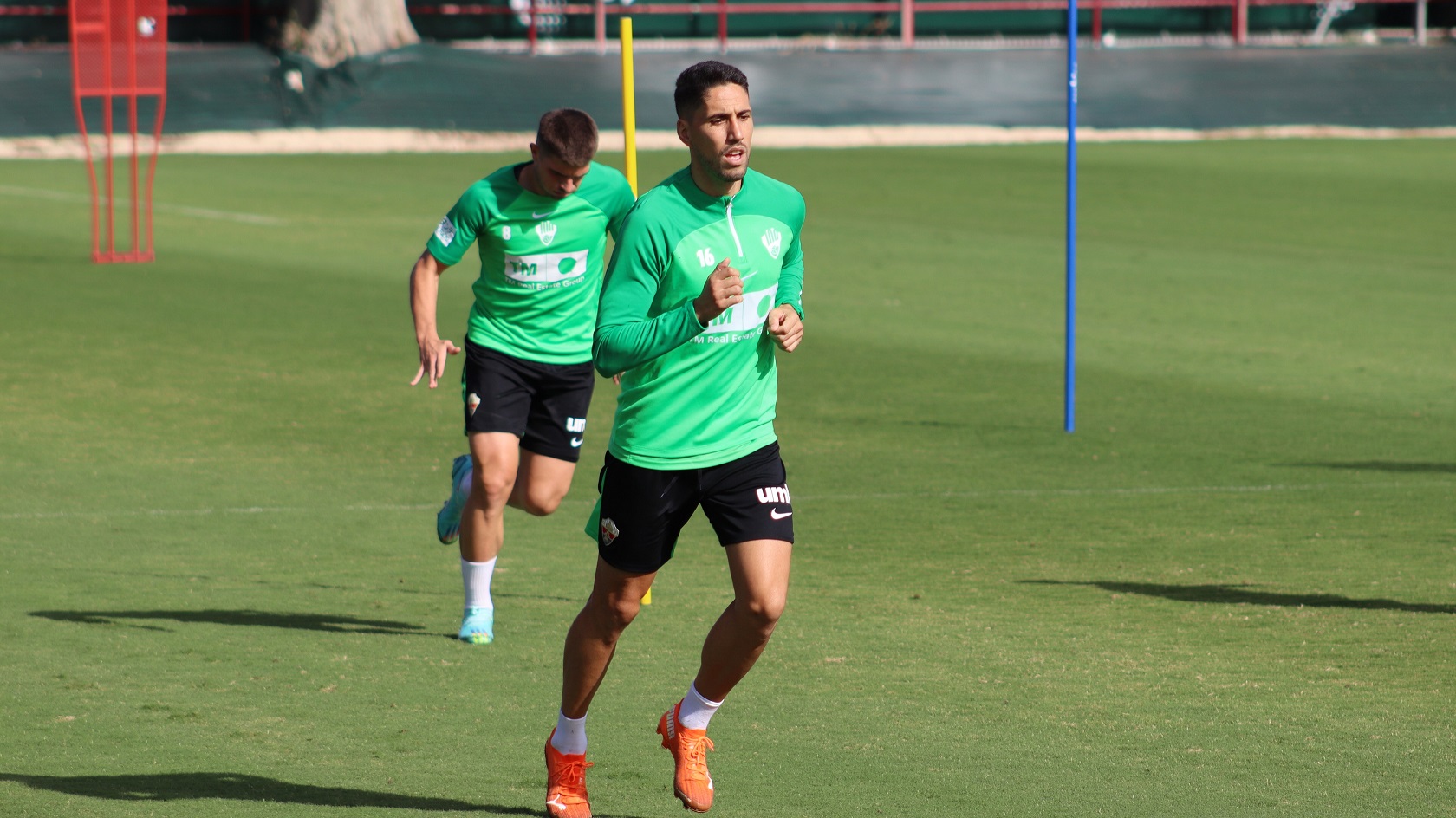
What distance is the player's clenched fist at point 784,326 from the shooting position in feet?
17.7

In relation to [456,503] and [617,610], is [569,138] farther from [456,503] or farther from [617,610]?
[617,610]

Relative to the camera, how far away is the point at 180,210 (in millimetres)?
25922

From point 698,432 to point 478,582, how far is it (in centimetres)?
248

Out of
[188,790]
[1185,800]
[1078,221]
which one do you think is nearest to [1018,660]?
[1185,800]

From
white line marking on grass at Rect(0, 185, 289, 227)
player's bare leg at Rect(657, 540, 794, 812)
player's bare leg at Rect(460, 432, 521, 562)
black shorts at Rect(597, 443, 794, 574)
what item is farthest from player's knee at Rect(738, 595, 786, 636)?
white line marking on grass at Rect(0, 185, 289, 227)

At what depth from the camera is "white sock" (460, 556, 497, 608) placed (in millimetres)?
7875

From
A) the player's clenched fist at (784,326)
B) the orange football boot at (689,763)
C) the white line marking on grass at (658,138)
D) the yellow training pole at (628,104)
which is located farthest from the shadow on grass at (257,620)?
the white line marking on grass at (658,138)

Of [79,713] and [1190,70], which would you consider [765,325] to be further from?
[1190,70]

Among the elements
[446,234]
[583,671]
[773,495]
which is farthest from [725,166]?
[446,234]

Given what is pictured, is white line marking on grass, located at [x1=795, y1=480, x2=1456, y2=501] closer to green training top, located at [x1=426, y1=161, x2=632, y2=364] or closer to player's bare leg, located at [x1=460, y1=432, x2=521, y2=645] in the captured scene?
green training top, located at [x1=426, y1=161, x2=632, y2=364]

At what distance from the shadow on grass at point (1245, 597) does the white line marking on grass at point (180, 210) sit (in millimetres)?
17683

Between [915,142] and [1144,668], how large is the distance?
27.7m

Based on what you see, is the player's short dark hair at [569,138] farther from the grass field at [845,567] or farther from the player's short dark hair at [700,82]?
the player's short dark hair at [700,82]

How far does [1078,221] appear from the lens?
25.0m
